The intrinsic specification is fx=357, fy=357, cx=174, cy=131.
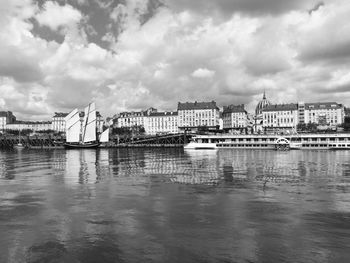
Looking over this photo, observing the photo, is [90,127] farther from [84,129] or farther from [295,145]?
[295,145]

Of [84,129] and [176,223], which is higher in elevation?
[84,129]

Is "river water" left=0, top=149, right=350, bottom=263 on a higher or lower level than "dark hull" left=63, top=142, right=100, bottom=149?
lower

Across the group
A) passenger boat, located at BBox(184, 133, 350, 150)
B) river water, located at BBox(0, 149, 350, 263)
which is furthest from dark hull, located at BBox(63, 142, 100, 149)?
river water, located at BBox(0, 149, 350, 263)

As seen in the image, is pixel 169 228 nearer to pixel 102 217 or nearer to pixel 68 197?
pixel 102 217

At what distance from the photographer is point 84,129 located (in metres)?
151

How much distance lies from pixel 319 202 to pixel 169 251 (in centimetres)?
1256

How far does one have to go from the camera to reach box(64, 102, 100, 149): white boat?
149 m

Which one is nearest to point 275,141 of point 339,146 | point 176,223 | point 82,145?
point 339,146

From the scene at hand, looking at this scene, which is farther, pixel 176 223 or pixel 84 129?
pixel 84 129

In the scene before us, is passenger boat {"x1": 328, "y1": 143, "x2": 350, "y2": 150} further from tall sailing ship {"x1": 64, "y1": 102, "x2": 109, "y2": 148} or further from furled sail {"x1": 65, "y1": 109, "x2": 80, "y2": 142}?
furled sail {"x1": 65, "y1": 109, "x2": 80, "y2": 142}

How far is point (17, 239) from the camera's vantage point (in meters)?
15.2

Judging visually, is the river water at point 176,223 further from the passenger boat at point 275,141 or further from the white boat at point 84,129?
the white boat at point 84,129

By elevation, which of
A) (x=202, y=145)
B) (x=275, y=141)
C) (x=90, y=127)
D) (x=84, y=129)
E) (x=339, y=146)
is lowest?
(x=339, y=146)

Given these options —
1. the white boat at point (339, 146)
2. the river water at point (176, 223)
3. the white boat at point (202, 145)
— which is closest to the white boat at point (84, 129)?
the white boat at point (202, 145)
